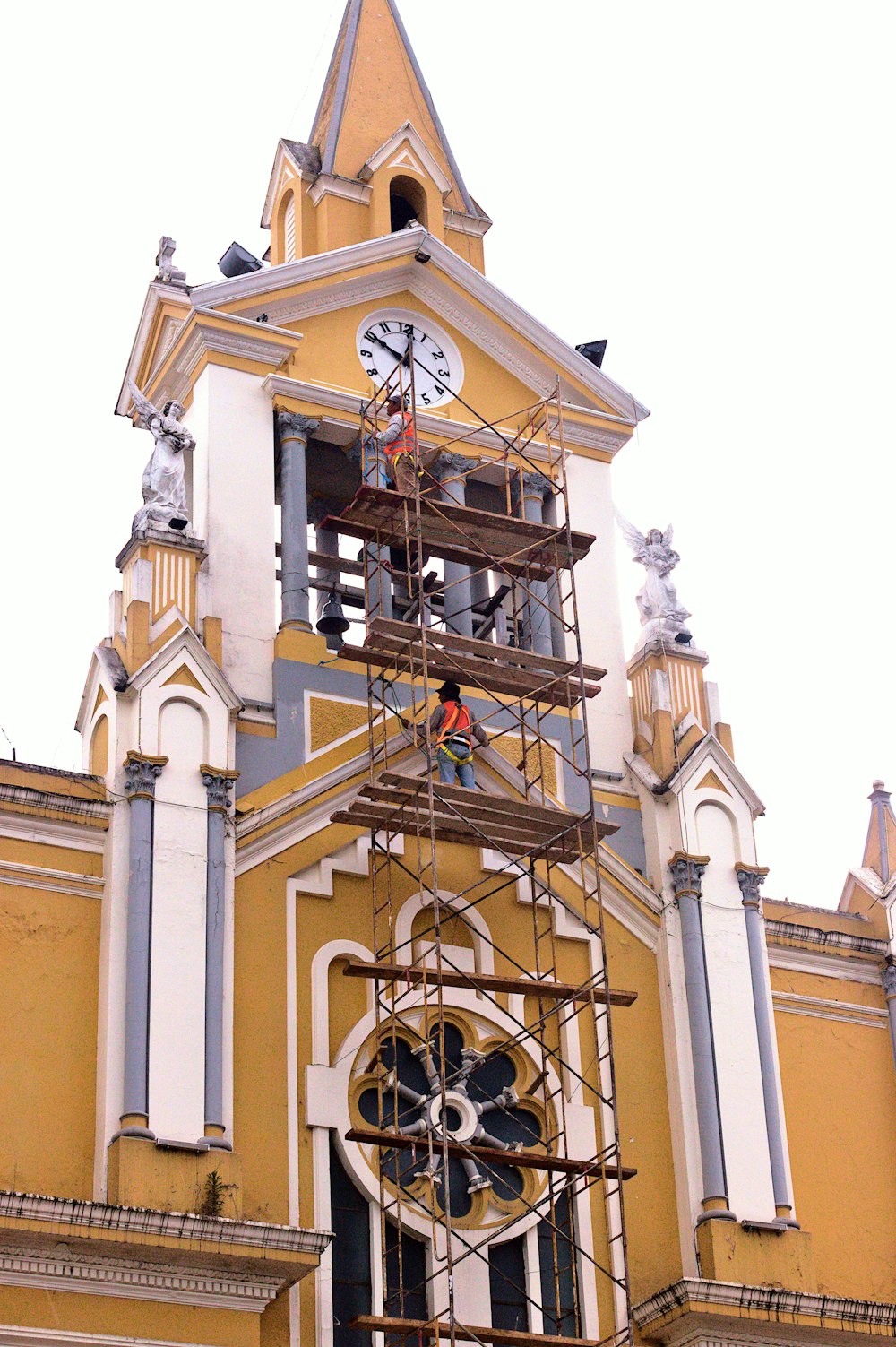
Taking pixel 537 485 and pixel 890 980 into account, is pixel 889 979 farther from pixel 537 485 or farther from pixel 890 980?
pixel 537 485

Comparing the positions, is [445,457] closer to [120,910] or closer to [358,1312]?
[120,910]

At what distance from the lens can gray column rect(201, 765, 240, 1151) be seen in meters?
23.9

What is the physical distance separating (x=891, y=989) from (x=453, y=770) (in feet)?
18.1

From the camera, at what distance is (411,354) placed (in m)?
30.1

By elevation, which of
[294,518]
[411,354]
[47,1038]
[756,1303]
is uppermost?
[411,354]

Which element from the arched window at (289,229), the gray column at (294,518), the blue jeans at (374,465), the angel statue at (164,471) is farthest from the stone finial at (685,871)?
the arched window at (289,229)

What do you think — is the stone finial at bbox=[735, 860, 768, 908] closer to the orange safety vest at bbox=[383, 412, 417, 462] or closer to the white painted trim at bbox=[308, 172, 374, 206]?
the orange safety vest at bbox=[383, 412, 417, 462]

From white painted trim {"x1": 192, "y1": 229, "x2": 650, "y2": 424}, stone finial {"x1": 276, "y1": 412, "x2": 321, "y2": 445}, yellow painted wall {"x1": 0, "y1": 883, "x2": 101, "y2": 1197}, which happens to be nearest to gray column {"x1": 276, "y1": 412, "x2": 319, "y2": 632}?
stone finial {"x1": 276, "y1": 412, "x2": 321, "y2": 445}

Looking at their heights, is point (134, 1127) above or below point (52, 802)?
below

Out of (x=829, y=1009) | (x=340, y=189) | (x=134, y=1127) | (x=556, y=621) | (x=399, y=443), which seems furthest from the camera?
(x=340, y=189)

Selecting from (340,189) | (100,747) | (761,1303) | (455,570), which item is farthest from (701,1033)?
(340,189)

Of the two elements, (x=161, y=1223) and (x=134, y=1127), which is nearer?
(x=161, y=1223)

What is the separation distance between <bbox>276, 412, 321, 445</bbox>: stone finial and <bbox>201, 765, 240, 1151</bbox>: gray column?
4.84 m

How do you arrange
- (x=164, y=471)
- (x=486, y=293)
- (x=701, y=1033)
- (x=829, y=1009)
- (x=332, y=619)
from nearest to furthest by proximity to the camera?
(x=701, y=1033) < (x=164, y=471) < (x=829, y=1009) < (x=332, y=619) < (x=486, y=293)
